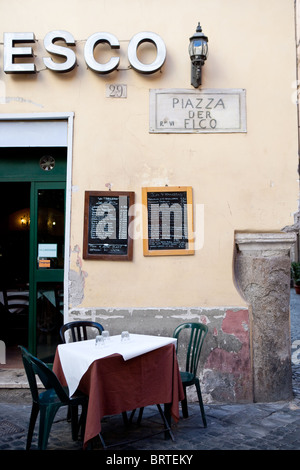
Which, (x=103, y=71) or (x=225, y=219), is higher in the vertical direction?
(x=103, y=71)

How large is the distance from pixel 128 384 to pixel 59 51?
378cm

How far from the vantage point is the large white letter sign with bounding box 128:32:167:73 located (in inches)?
205

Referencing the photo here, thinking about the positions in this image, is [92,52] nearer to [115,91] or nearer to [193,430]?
[115,91]

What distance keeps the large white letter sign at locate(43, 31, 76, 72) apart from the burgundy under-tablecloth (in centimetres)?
327

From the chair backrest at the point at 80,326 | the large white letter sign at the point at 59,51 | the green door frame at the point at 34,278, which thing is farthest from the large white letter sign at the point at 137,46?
the chair backrest at the point at 80,326

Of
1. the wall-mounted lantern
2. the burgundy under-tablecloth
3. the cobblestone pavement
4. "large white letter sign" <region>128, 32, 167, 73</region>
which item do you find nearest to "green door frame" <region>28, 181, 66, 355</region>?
the cobblestone pavement

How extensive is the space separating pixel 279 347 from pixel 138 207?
2.24 meters

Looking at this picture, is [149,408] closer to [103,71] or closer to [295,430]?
[295,430]

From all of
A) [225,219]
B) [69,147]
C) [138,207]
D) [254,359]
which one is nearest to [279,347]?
[254,359]

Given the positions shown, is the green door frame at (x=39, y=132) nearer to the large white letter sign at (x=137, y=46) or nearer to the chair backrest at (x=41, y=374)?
the large white letter sign at (x=137, y=46)

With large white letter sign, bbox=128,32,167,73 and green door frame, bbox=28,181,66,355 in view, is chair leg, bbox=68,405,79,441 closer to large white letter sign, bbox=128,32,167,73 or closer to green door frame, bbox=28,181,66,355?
green door frame, bbox=28,181,66,355

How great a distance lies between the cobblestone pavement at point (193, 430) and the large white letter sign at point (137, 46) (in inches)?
149
